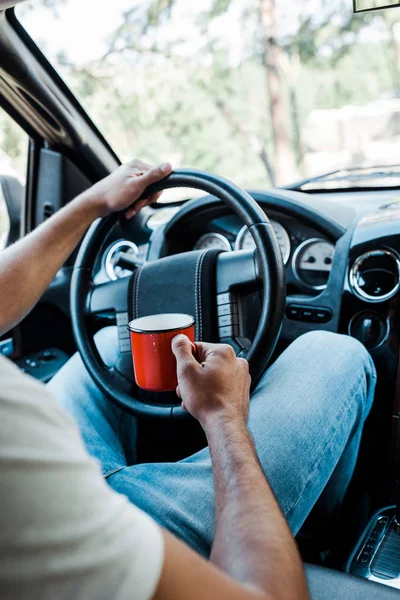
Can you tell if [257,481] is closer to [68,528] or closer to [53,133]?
[68,528]

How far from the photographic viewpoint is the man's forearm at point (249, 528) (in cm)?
Result: 59

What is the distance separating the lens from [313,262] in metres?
1.67

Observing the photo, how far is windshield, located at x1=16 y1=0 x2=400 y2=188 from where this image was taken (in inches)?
256

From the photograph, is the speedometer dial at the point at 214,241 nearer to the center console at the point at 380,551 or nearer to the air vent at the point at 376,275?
the air vent at the point at 376,275

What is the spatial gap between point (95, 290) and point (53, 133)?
77 cm

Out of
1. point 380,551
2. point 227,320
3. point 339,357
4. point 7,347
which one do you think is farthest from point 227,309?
point 7,347

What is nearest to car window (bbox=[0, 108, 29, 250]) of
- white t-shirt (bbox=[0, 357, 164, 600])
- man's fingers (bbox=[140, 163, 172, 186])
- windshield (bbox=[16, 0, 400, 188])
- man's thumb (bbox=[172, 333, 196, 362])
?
man's fingers (bbox=[140, 163, 172, 186])

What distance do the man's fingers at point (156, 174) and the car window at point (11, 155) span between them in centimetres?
85

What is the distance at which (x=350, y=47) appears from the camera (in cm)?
709

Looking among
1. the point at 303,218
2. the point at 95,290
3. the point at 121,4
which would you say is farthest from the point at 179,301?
the point at 121,4

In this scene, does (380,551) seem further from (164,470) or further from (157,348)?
(157,348)

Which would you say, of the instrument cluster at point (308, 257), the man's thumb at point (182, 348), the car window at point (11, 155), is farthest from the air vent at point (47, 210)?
the man's thumb at point (182, 348)

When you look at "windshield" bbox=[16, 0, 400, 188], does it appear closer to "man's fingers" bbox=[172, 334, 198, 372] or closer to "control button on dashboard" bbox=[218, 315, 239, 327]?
"control button on dashboard" bbox=[218, 315, 239, 327]

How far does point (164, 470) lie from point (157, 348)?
211 mm
